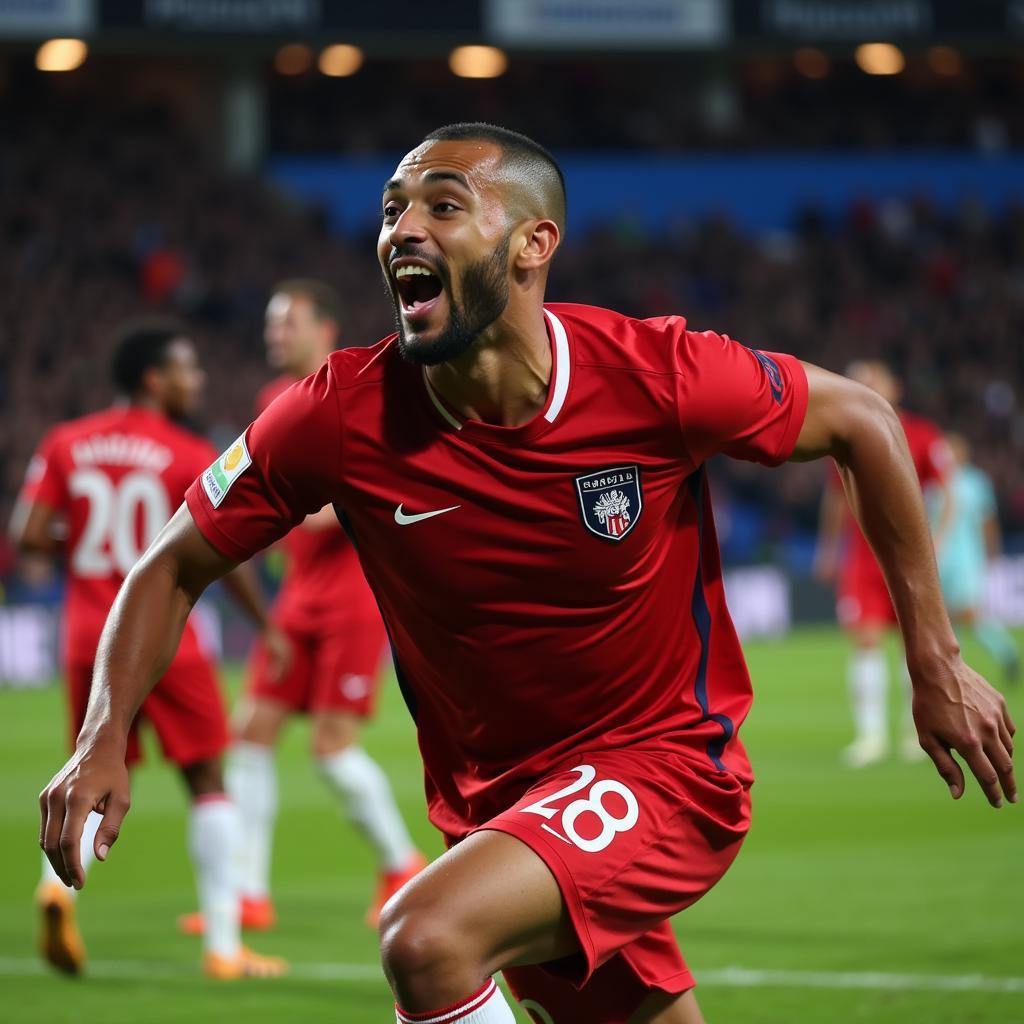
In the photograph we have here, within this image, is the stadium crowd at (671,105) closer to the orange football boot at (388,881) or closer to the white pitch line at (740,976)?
the orange football boot at (388,881)

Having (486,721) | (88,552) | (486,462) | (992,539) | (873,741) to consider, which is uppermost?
(486,462)

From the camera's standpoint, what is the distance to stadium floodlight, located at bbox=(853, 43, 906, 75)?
3111 centimetres

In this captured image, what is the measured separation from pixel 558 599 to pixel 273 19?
23.6 metres

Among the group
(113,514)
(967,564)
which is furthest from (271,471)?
(967,564)

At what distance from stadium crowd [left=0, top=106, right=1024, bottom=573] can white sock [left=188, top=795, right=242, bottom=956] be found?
578 inches

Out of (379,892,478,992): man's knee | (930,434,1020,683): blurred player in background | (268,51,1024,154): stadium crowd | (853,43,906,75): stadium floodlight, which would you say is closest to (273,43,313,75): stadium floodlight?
(268,51,1024,154): stadium crowd

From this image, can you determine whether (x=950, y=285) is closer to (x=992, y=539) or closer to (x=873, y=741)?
(x=992, y=539)

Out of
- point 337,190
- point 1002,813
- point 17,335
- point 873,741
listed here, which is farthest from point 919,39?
point 1002,813

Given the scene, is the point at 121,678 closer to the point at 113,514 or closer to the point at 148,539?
the point at 148,539

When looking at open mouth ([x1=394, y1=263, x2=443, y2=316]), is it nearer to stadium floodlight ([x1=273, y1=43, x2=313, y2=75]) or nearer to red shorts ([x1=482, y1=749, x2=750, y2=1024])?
red shorts ([x1=482, y1=749, x2=750, y2=1024])

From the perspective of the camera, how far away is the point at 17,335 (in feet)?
75.9

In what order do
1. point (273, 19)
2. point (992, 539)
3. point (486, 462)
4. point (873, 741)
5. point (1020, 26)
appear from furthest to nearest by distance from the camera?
1. point (1020, 26)
2. point (273, 19)
3. point (992, 539)
4. point (873, 741)
5. point (486, 462)

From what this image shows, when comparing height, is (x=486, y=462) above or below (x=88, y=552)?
above

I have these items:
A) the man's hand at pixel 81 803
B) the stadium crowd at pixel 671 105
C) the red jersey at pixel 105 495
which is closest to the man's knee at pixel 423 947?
the man's hand at pixel 81 803
